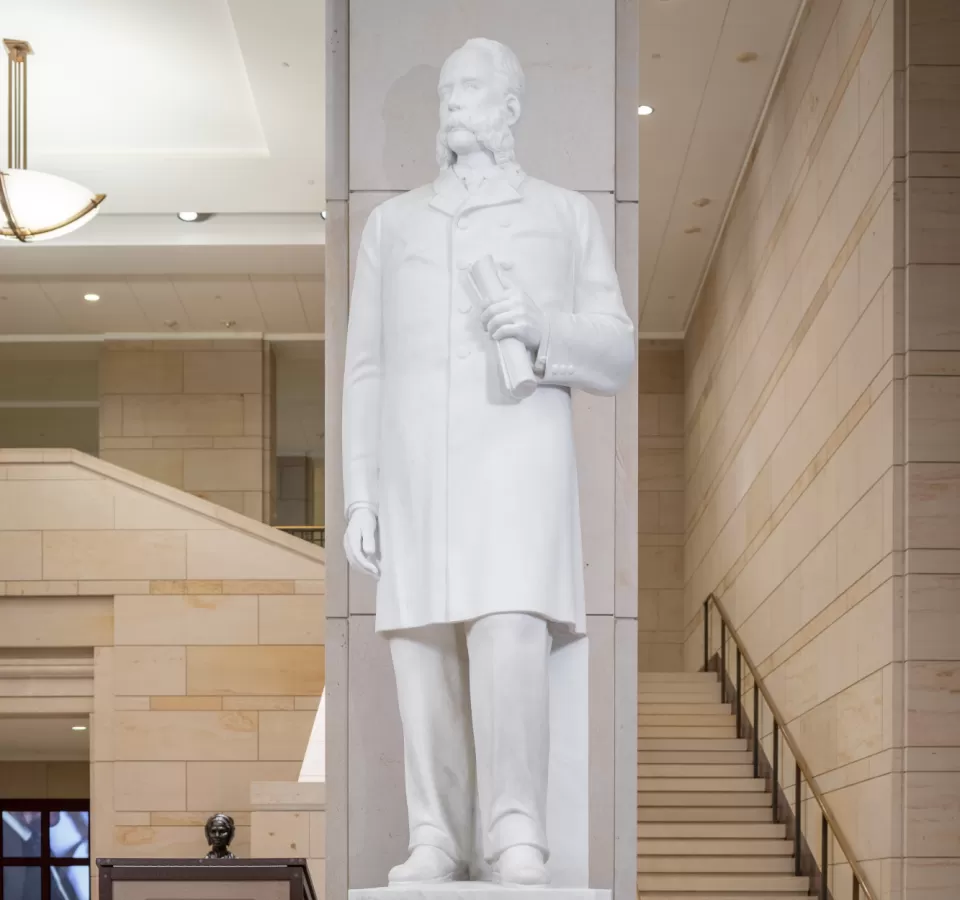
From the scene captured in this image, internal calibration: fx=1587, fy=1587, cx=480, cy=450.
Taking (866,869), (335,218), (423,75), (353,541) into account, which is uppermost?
(423,75)

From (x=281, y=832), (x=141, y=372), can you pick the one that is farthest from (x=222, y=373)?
(x=281, y=832)

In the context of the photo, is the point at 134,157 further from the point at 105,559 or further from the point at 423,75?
the point at 423,75

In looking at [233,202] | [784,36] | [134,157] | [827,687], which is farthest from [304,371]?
[827,687]

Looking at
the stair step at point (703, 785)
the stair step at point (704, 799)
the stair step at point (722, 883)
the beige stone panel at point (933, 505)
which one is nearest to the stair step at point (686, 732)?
the stair step at point (703, 785)

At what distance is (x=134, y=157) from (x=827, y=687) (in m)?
9.25

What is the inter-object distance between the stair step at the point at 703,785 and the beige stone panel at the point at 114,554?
5.43 m

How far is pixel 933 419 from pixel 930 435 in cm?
10

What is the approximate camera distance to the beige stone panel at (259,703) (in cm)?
1642

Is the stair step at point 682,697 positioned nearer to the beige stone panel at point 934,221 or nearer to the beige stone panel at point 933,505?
the beige stone panel at point 933,505

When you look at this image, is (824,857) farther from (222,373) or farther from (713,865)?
(222,373)

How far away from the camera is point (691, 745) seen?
617 inches

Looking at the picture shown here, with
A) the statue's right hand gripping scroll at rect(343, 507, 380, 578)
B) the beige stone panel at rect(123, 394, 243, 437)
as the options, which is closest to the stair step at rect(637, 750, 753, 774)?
the beige stone panel at rect(123, 394, 243, 437)

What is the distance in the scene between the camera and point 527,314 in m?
4.10

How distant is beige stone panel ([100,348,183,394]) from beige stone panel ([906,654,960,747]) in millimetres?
15065
